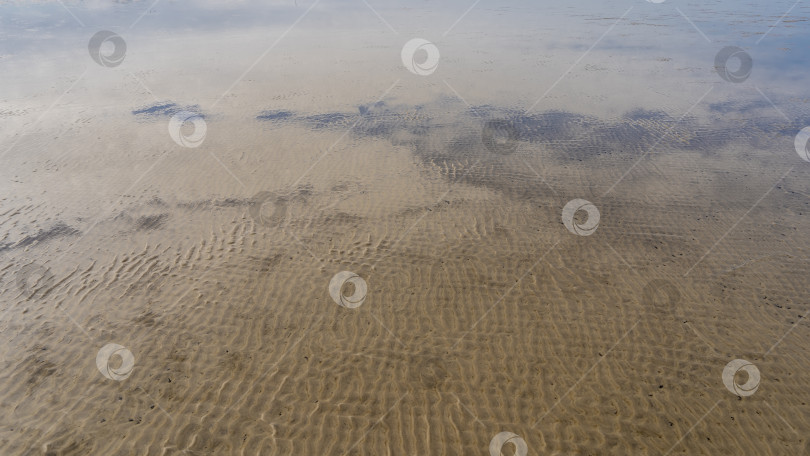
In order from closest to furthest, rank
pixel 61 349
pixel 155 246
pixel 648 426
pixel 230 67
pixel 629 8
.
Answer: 1. pixel 648 426
2. pixel 61 349
3. pixel 155 246
4. pixel 230 67
5. pixel 629 8

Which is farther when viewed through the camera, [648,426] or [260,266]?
[260,266]

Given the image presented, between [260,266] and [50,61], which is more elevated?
[50,61]

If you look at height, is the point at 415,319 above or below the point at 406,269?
below

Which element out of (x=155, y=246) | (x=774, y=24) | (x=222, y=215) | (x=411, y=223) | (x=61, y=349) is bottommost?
(x=61, y=349)

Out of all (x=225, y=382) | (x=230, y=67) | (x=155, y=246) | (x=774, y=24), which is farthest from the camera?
(x=774, y=24)

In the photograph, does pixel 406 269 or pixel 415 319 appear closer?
pixel 415 319

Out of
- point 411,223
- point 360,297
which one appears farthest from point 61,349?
point 411,223

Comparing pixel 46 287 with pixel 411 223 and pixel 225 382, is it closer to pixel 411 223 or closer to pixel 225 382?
pixel 225 382

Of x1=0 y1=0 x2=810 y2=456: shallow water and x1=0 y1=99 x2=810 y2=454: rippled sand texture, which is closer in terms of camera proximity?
x1=0 y1=99 x2=810 y2=454: rippled sand texture
